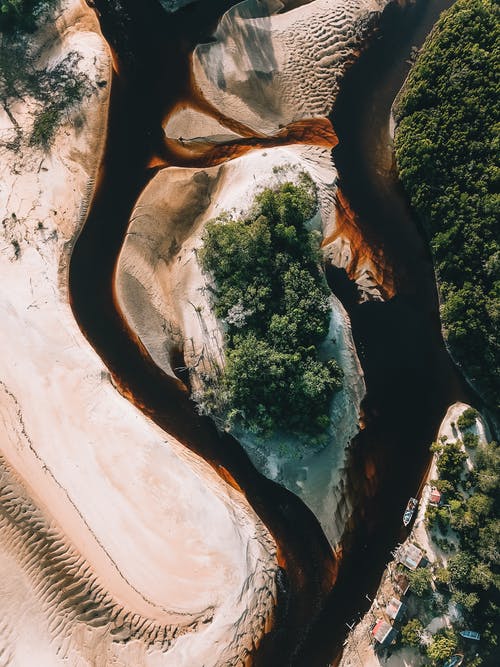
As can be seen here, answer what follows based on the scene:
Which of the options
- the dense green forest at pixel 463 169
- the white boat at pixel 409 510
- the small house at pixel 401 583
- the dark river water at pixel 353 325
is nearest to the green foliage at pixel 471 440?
the dark river water at pixel 353 325

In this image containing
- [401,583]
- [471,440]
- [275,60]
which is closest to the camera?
[401,583]

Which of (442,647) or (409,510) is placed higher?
(409,510)

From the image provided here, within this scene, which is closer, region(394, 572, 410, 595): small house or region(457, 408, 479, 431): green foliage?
region(394, 572, 410, 595): small house

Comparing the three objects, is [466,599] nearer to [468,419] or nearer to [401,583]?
[401,583]

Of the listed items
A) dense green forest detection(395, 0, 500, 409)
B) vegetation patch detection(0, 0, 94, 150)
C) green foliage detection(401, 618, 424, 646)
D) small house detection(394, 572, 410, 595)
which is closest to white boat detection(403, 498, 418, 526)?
small house detection(394, 572, 410, 595)

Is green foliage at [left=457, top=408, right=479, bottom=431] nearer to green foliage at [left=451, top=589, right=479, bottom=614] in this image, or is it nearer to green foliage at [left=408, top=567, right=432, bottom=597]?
green foliage at [left=408, top=567, right=432, bottom=597]

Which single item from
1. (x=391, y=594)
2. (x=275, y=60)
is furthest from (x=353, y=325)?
(x=275, y=60)
